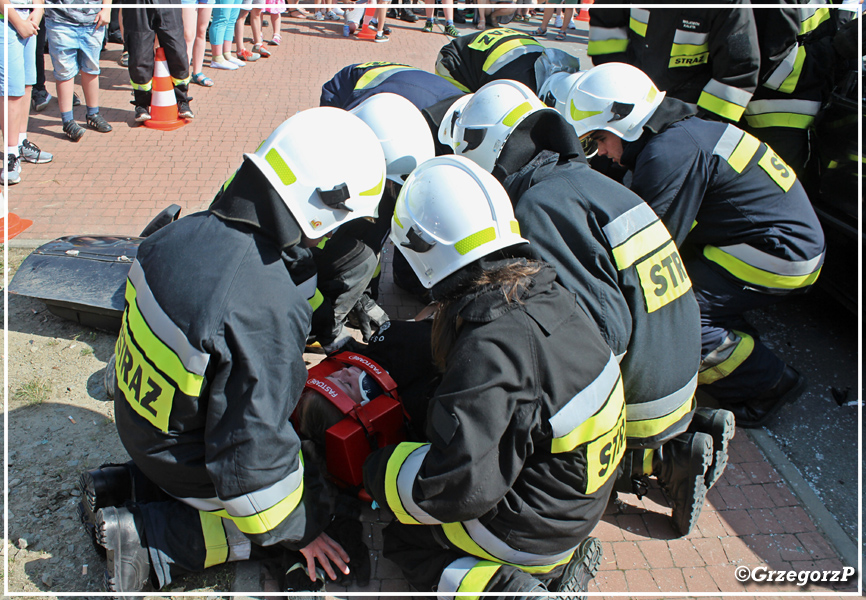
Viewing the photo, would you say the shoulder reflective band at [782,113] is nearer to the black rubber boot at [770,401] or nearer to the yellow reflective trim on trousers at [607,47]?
the yellow reflective trim on trousers at [607,47]

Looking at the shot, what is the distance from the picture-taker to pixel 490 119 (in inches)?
124

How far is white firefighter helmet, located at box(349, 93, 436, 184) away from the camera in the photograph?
10.5 feet

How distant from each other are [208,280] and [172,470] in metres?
0.74

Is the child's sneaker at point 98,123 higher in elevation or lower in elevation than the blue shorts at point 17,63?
lower

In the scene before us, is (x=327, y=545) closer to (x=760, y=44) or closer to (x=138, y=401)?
(x=138, y=401)

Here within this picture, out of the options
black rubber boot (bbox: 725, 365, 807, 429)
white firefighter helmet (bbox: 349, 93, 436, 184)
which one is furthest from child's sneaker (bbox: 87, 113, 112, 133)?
black rubber boot (bbox: 725, 365, 807, 429)

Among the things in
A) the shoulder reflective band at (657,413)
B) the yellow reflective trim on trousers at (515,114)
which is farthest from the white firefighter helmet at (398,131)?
the shoulder reflective band at (657,413)

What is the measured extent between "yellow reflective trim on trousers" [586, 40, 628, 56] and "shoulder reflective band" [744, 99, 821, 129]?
110 cm

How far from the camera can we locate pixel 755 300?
3.48 metres

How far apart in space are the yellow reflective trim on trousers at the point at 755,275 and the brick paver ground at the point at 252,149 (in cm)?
84

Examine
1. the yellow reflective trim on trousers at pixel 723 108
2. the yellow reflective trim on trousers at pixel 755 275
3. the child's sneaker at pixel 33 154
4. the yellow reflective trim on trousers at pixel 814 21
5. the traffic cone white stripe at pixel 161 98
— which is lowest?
the child's sneaker at pixel 33 154

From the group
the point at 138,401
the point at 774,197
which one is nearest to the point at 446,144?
the point at 774,197

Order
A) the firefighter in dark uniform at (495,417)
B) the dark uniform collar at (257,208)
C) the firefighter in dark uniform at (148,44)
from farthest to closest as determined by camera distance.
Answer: the firefighter in dark uniform at (148,44), the dark uniform collar at (257,208), the firefighter in dark uniform at (495,417)

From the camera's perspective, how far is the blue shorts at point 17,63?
482 cm
